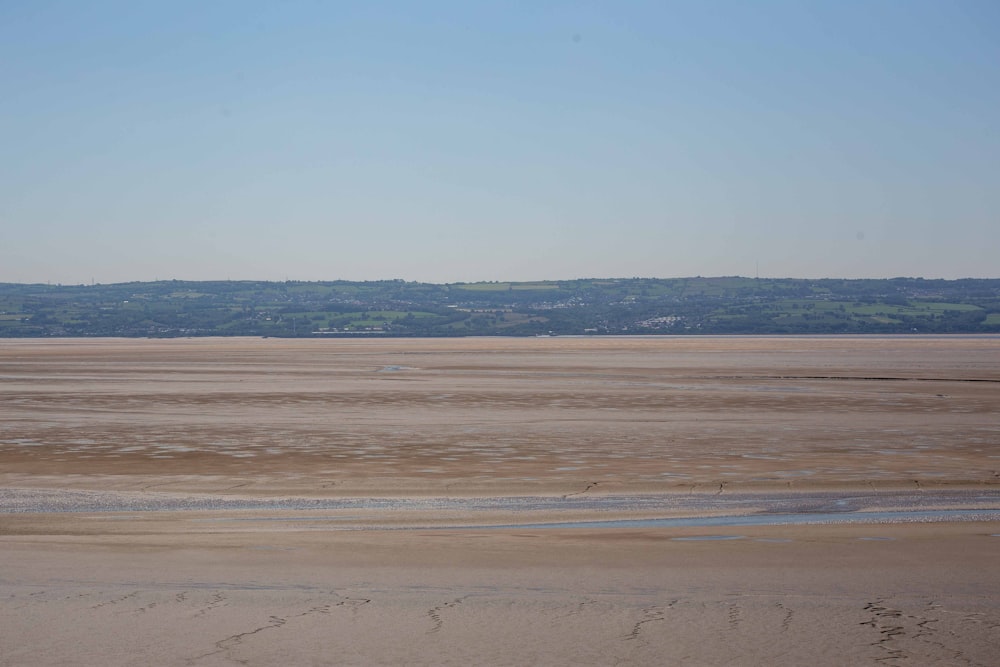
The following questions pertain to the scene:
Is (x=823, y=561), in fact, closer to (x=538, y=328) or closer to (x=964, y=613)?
(x=964, y=613)

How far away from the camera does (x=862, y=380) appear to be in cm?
4547

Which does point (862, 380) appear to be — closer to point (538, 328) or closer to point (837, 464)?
point (837, 464)

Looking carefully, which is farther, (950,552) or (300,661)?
(950,552)

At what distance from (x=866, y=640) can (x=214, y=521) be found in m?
8.89

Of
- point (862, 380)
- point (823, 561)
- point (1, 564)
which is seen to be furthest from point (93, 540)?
point (862, 380)

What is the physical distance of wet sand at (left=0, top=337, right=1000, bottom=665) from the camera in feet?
25.1

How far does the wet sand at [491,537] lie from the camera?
7648mm

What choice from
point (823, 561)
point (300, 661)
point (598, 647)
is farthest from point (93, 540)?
point (823, 561)

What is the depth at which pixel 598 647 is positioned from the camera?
7457 mm

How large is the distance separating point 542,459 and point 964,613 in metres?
12.5

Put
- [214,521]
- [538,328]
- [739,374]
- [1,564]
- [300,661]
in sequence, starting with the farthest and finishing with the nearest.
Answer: [538,328], [739,374], [214,521], [1,564], [300,661]

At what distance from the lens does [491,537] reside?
12141 mm

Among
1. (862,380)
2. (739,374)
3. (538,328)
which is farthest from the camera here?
(538,328)

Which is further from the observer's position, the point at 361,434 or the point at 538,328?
the point at 538,328
